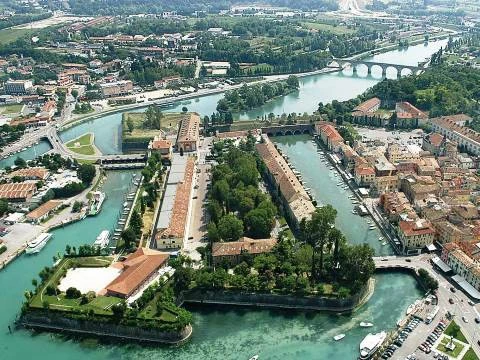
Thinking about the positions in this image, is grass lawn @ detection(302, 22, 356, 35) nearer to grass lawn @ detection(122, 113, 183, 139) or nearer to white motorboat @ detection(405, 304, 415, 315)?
grass lawn @ detection(122, 113, 183, 139)

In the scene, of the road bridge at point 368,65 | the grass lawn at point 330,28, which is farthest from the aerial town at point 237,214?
the grass lawn at point 330,28

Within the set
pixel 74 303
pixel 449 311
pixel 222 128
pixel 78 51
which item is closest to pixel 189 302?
pixel 74 303

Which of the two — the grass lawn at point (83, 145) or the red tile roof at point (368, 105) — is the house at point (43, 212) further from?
the red tile roof at point (368, 105)

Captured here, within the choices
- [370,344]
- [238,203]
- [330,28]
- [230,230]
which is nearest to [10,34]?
[330,28]

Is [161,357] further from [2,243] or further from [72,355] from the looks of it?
[2,243]

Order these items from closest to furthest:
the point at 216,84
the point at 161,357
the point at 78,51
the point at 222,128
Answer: the point at 161,357, the point at 222,128, the point at 216,84, the point at 78,51
